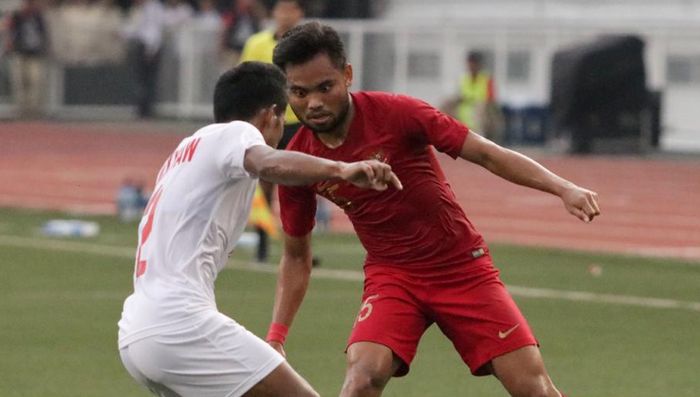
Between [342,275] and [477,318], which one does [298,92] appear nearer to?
[477,318]

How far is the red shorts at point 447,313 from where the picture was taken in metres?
7.89

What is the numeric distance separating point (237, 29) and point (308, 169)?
29730 millimetres

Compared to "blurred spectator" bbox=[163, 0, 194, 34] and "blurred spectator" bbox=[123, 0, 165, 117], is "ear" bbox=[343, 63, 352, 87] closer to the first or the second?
"blurred spectator" bbox=[123, 0, 165, 117]

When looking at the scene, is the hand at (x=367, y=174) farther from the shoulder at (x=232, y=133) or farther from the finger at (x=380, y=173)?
the shoulder at (x=232, y=133)

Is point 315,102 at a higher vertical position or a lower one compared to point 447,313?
higher

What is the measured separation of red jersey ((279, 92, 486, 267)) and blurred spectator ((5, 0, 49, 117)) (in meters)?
30.1

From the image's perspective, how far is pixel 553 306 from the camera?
14.2m

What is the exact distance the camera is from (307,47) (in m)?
7.57

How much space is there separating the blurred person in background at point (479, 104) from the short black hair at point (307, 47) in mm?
23972

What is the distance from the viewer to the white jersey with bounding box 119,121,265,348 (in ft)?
22.3

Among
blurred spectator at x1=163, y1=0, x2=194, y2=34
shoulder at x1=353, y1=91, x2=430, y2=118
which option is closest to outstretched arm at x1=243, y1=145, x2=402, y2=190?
shoulder at x1=353, y1=91, x2=430, y2=118

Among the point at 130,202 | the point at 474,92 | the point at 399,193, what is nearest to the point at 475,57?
the point at 474,92

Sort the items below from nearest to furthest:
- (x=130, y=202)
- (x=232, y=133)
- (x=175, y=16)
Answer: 1. (x=232, y=133)
2. (x=130, y=202)
3. (x=175, y=16)

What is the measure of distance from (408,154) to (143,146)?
2605 centimetres
